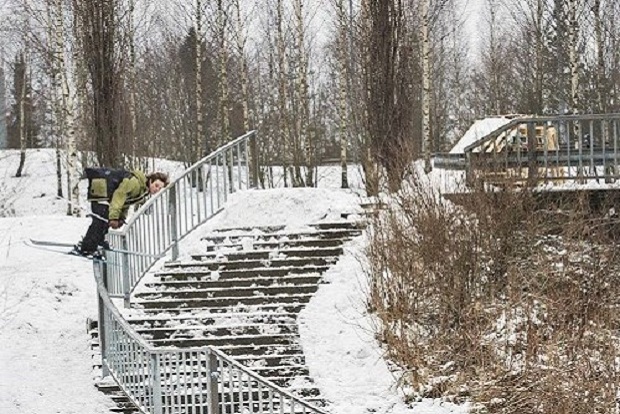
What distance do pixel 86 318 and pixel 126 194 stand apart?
7.35 ft

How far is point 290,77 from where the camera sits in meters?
33.8

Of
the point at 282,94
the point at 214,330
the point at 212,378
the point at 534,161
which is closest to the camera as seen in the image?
the point at 212,378

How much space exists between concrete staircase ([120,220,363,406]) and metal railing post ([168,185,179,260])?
1.07 ft

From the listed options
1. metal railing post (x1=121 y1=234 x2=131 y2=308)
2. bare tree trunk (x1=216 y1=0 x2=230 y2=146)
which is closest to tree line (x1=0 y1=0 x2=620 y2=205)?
bare tree trunk (x1=216 y1=0 x2=230 y2=146)

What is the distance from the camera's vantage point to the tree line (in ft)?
56.0

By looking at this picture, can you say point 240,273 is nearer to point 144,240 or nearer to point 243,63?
point 144,240

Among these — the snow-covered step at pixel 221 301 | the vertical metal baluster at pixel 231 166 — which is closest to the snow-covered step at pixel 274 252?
the snow-covered step at pixel 221 301

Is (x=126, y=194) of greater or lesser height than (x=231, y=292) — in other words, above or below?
above

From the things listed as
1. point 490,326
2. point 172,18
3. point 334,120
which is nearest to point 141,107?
point 172,18

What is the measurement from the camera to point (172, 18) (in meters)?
34.5

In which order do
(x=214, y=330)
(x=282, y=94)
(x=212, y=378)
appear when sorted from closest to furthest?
1. (x=212, y=378)
2. (x=214, y=330)
3. (x=282, y=94)

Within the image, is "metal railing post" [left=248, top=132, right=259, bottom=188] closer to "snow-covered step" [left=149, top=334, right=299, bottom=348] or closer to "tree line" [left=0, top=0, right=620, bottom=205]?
"tree line" [left=0, top=0, right=620, bottom=205]

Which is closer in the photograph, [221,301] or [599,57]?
[221,301]

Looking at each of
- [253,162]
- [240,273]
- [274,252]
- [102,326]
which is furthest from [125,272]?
[253,162]
